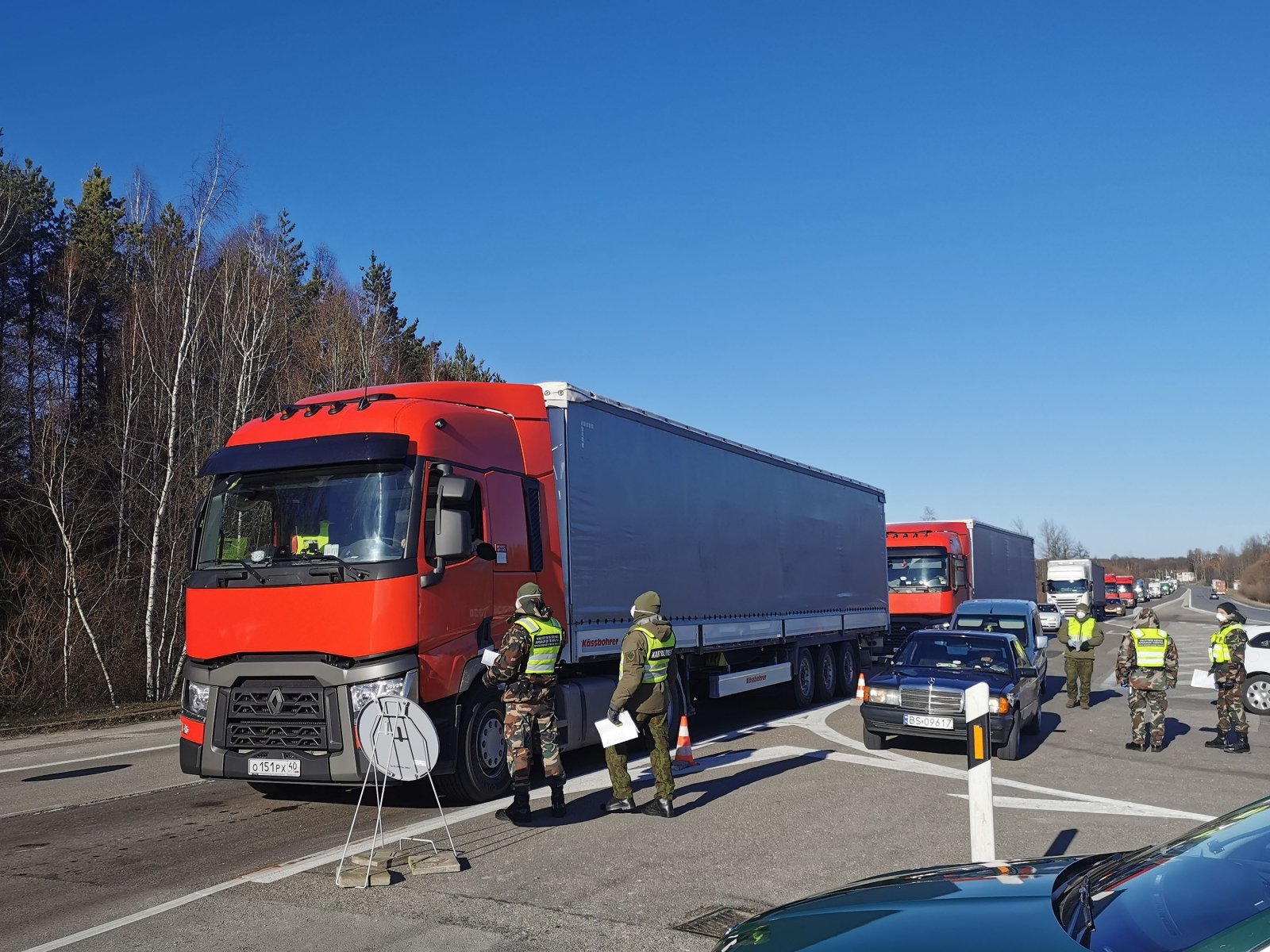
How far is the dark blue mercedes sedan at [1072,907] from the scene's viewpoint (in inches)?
107

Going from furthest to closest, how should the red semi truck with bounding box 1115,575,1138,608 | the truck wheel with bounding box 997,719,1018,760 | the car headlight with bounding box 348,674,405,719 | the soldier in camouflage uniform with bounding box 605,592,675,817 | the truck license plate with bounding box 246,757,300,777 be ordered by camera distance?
the red semi truck with bounding box 1115,575,1138,608 → the truck wheel with bounding box 997,719,1018,760 → the soldier in camouflage uniform with bounding box 605,592,675,817 → the truck license plate with bounding box 246,757,300,777 → the car headlight with bounding box 348,674,405,719

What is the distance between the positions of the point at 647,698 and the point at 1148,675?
7.34 meters

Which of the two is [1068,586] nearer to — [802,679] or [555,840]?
[802,679]

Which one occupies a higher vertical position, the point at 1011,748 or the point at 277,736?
the point at 277,736

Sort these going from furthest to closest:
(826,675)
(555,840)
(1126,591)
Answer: (1126,591)
(826,675)
(555,840)

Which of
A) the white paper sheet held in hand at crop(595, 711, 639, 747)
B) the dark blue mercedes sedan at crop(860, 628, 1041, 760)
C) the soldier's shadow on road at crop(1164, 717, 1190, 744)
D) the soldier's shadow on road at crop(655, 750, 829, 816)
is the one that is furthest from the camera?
the soldier's shadow on road at crop(1164, 717, 1190, 744)

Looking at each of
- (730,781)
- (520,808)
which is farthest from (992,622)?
(520,808)

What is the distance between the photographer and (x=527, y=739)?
822cm

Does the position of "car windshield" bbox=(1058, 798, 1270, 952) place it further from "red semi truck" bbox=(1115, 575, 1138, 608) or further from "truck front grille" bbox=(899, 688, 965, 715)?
"red semi truck" bbox=(1115, 575, 1138, 608)

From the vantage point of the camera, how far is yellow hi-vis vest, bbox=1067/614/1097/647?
18236mm

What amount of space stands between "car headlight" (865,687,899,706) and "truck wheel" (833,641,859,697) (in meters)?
7.03

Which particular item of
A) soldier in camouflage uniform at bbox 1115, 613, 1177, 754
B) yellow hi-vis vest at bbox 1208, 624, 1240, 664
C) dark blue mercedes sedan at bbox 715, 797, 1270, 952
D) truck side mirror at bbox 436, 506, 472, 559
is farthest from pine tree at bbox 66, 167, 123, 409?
dark blue mercedes sedan at bbox 715, 797, 1270, 952

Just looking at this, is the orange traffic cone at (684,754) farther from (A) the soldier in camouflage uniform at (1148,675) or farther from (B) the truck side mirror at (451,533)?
(A) the soldier in camouflage uniform at (1148,675)

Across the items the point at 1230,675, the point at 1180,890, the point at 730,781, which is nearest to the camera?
the point at 1180,890
